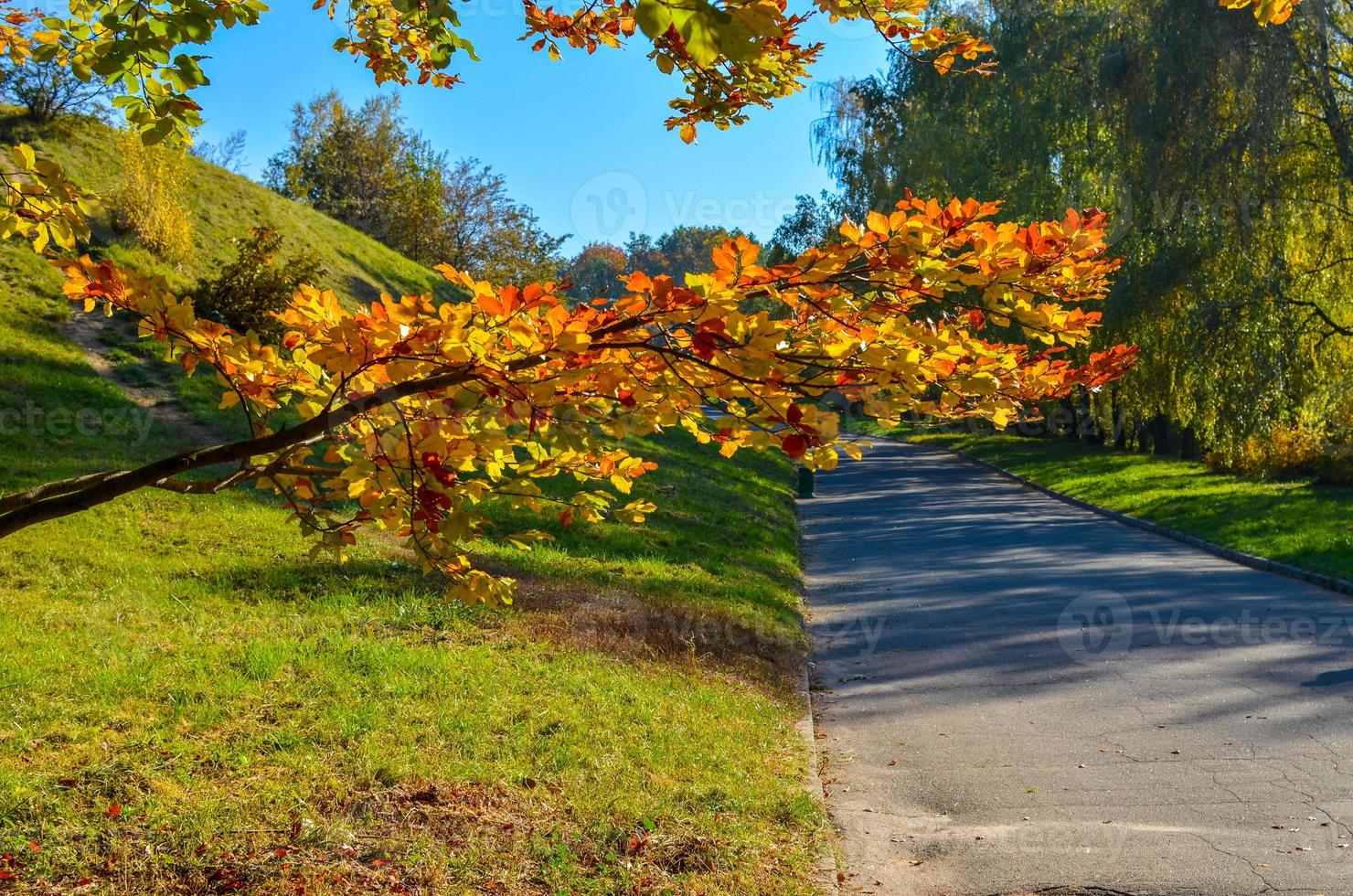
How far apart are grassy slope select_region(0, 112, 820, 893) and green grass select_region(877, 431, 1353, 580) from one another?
24.5 feet

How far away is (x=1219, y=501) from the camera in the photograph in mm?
17172

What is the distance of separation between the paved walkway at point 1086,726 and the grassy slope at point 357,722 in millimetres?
593

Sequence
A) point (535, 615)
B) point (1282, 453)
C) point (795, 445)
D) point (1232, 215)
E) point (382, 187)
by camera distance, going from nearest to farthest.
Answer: point (795, 445) < point (535, 615) < point (1232, 215) < point (1282, 453) < point (382, 187)

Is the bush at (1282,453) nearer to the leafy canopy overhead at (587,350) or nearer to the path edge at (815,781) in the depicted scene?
the path edge at (815,781)

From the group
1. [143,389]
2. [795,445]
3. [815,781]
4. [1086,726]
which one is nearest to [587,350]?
[795,445]

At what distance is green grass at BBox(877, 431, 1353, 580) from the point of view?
42.0ft

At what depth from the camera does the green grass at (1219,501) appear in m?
12.8

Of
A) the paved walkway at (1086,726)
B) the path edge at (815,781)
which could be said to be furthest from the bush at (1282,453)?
the path edge at (815,781)

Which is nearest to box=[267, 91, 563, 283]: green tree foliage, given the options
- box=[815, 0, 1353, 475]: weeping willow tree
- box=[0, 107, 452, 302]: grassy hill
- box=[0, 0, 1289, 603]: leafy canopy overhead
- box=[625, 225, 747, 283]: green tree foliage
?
box=[0, 107, 452, 302]: grassy hill

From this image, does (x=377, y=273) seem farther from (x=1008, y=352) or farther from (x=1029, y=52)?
(x=1008, y=352)

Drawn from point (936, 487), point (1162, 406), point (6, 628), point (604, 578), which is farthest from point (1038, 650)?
point (936, 487)

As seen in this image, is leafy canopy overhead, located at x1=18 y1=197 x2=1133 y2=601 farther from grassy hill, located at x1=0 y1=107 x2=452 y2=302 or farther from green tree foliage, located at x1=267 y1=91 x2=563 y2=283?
green tree foliage, located at x1=267 y1=91 x2=563 y2=283

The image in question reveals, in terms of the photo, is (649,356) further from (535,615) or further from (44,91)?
(44,91)

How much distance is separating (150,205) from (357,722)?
491 inches
